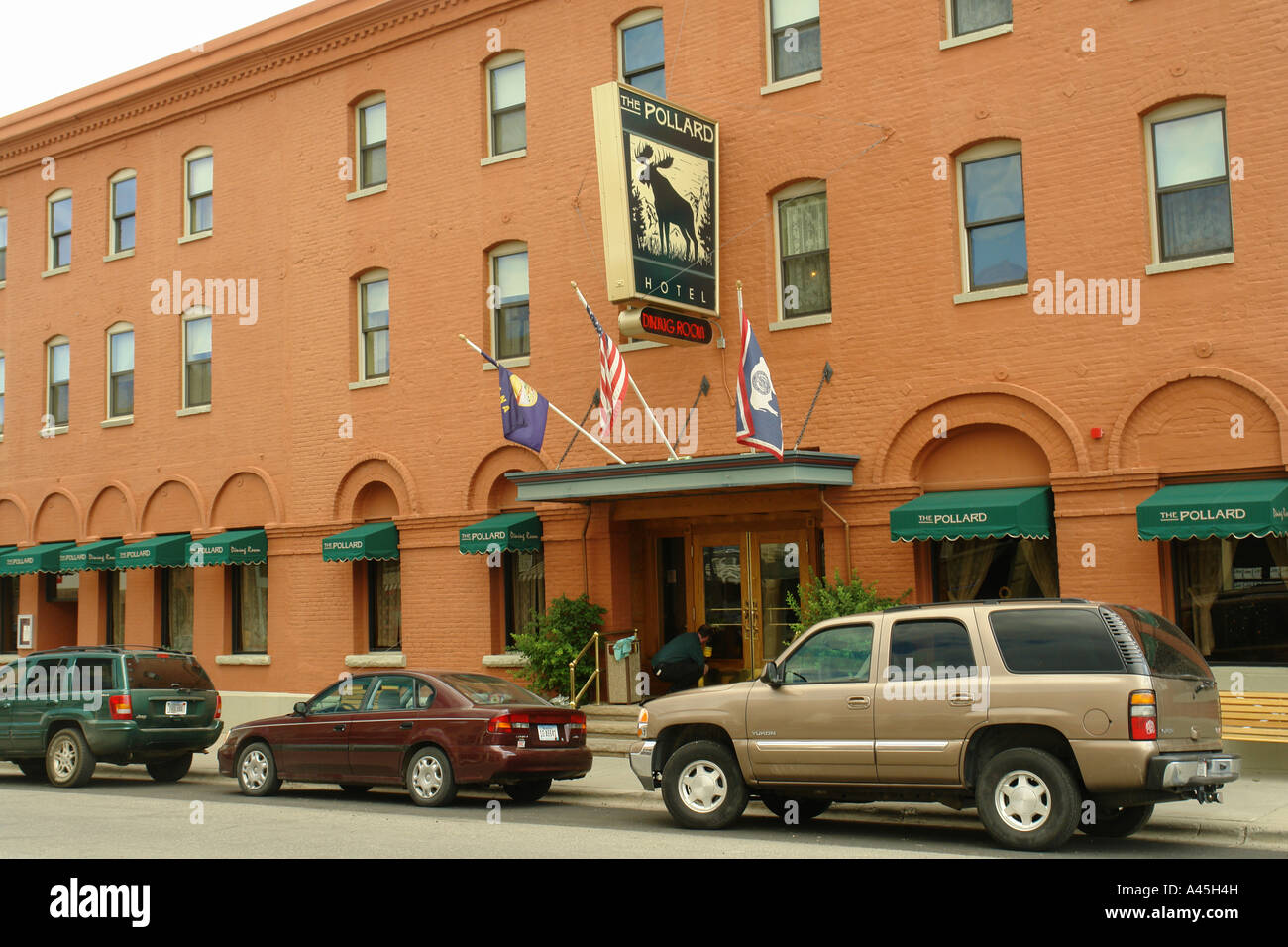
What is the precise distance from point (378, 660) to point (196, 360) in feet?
24.7

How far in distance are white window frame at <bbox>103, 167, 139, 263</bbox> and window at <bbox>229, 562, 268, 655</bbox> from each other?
283 inches

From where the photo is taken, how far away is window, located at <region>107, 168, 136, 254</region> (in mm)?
26953

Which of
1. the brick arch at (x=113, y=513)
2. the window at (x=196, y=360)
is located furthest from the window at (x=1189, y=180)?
the brick arch at (x=113, y=513)

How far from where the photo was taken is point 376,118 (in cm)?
2325

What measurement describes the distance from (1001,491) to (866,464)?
1.83 m

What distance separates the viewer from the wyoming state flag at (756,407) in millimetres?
15750

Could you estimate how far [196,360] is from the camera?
25.5m

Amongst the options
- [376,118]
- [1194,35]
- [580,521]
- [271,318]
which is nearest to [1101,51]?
[1194,35]

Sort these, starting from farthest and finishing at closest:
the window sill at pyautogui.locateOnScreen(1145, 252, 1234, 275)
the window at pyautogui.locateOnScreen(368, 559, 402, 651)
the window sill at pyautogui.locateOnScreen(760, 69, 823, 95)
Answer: the window at pyautogui.locateOnScreen(368, 559, 402, 651) → the window sill at pyautogui.locateOnScreen(760, 69, 823, 95) → the window sill at pyautogui.locateOnScreen(1145, 252, 1234, 275)

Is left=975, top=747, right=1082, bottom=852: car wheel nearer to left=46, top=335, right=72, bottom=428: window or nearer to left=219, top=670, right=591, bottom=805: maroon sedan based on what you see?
left=219, top=670, right=591, bottom=805: maroon sedan

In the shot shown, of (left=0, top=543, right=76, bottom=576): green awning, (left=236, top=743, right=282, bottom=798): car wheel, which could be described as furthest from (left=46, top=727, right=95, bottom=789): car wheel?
(left=0, top=543, right=76, bottom=576): green awning

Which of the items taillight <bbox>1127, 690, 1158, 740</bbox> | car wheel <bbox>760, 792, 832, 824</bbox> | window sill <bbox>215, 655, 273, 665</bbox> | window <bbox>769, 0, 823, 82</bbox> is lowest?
car wheel <bbox>760, 792, 832, 824</bbox>

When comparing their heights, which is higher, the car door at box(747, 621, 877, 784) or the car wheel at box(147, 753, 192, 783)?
the car door at box(747, 621, 877, 784)

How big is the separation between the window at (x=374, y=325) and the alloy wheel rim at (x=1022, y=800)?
14877 millimetres
